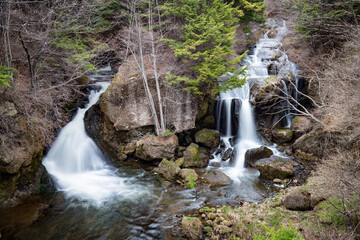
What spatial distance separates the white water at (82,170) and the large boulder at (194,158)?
9.50 ft

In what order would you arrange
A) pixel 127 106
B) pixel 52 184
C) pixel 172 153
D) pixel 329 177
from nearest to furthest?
pixel 329 177, pixel 52 184, pixel 172 153, pixel 127 106

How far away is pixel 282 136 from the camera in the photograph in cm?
1203

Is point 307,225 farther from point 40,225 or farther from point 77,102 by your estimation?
point 77,102

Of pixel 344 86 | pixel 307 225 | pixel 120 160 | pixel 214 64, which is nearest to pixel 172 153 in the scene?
pixel 120 160

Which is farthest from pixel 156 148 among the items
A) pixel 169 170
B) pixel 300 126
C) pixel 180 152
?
pixel 300 126

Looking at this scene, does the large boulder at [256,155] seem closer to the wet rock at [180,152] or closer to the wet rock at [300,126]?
the wet rock at [300,126]

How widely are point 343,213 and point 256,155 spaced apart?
6433 millimetres

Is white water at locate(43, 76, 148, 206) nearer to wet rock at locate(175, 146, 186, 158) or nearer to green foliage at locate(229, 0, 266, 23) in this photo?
wet rock at locate(175, 146, 186, 158)

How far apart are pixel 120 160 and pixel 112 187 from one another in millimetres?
2759

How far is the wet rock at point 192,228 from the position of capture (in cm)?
531

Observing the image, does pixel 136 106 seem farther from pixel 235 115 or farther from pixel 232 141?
pixel 235 115

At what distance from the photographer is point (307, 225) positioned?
15.8ft

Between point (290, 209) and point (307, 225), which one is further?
point (290, 209)

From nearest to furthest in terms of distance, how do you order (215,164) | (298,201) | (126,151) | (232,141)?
1. (298,201)
2. (215,164)
3. (126,151)
4. (232,141)
